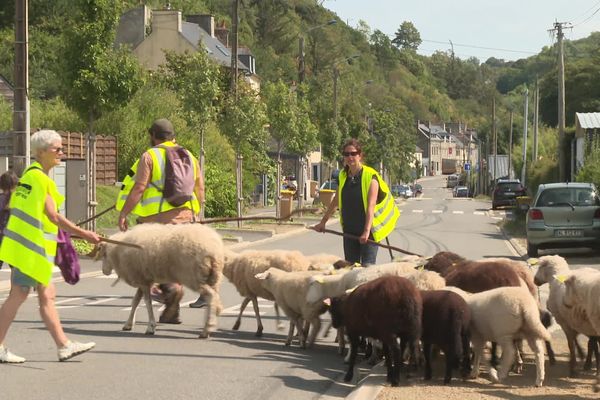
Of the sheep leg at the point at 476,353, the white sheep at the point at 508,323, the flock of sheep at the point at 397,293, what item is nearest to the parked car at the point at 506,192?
the flock of sheep at the point at 397,293

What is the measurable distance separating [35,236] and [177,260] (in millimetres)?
2210

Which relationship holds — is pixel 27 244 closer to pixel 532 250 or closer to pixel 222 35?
pixel 532 250

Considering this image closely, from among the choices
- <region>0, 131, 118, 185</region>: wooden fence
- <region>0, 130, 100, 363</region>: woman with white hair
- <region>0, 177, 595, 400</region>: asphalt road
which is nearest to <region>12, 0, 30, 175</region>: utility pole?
<region>0, 177, 595, 400</region>: asphalt road

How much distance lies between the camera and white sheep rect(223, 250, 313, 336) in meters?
11.9

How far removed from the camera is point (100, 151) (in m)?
38.5

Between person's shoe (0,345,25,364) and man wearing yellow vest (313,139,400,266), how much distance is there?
3583 millimetres

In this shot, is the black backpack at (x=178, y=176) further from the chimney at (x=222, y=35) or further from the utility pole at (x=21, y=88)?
the chimney at (x=222, y=35)

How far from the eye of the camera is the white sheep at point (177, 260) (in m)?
11.0

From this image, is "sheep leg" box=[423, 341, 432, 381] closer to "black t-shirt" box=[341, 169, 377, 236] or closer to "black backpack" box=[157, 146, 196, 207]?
"black t-shirt" box=[341, 169, 377, 236]

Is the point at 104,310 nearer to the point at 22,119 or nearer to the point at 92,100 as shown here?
the point at 22,119

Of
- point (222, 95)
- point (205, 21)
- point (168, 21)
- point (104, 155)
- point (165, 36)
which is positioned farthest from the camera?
point (205, 21)

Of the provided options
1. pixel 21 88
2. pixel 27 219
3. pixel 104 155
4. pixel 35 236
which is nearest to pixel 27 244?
pixel 35 236

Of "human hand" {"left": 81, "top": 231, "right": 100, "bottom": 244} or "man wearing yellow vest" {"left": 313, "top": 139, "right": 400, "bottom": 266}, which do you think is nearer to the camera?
"human hand" {"left": 81, "top": 231, "right": 100, "bottom": 244}

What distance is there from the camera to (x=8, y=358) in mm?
9398
